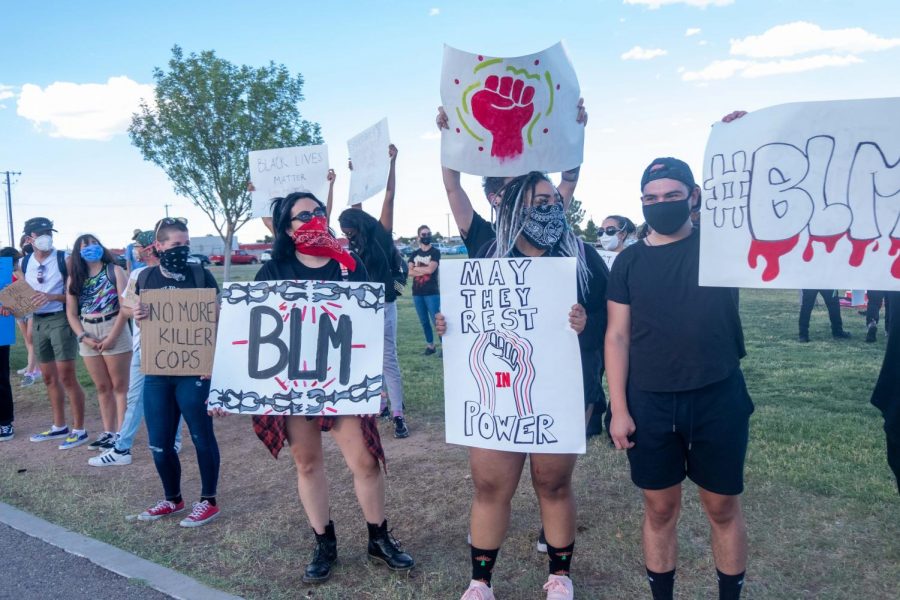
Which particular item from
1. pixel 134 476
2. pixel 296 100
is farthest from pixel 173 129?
pixel 134 476

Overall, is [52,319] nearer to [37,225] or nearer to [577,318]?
[37,225]

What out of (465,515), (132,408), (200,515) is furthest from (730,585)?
(132,408)

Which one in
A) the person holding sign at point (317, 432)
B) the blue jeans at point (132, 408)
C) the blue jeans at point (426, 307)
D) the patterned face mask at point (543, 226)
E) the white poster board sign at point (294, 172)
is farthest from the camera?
the blue jeans at point (426, 307)

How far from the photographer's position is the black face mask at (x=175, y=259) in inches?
175

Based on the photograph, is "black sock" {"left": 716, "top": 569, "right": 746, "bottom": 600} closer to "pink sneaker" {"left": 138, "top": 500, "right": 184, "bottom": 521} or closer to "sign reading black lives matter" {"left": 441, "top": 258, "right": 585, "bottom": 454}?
"sign reading black lives matter" {"left": 441, "top": 258, "right": 585, "bottom": 454}

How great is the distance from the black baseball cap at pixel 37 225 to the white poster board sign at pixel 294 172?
2.37 m

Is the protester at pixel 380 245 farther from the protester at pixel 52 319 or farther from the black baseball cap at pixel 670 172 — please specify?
the protester at pixel 52 319

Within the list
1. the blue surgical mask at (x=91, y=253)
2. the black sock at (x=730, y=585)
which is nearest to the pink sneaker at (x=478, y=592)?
the black sock at (x=730, y=585)

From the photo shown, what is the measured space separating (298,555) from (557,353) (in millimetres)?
2071

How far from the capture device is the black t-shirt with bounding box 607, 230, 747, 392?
2658 millimetres

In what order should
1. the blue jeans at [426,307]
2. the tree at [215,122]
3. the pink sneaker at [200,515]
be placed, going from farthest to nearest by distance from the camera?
the tree at [215,122] < the blue jeans at [426,307] < the pink sneaker at [200,515]

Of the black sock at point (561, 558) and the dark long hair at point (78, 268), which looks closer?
the black sock at point (561, 558)

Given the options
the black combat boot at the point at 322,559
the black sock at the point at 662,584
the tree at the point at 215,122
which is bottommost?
the black combat boot at the point at 322,559

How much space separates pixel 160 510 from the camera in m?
4.56
